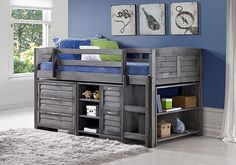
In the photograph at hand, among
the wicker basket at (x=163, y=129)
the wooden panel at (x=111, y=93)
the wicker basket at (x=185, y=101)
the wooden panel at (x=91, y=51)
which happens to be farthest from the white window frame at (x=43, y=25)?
the wicker basket at (x=163, y=129)

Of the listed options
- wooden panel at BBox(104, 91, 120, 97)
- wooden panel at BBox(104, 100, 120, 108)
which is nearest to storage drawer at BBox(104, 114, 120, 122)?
wooden panel at BBox(104, 100, 120, 108)

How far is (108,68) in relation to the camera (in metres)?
5.27

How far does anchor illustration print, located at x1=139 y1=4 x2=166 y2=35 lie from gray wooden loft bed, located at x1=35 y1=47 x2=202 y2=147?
14.8 inches

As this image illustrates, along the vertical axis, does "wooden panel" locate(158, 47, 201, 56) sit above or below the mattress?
above

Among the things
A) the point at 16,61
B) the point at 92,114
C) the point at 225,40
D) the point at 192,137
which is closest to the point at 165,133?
the point at 192,137

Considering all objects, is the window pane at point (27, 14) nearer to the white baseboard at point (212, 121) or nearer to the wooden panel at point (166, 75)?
the wooden panel at point (166, 75)

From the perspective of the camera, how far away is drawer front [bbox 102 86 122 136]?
17.1 ft

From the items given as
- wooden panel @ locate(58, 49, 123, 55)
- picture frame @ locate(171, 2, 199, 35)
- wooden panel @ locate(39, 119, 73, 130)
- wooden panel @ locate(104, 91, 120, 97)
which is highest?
picture frame @ locate(171, 2, 199, 35)

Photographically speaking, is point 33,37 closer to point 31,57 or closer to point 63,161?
point 31,57

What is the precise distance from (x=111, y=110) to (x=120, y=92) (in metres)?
0.24

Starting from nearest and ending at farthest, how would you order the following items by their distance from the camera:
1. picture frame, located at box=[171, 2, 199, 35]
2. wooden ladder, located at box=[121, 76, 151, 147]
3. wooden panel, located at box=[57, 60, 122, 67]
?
wooden ladder, located at box=[121, 76, 151, 147], wooden panel, located at box=[57, 60, 122, 67], picture frame, located at box=[171, 2, 199, 35]

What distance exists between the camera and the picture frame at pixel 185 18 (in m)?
5.74

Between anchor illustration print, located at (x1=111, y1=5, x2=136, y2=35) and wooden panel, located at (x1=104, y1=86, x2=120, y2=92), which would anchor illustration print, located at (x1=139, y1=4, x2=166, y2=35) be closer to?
anchor illustration print, located at (x1=111, y1=5, x2=136, y2=35)

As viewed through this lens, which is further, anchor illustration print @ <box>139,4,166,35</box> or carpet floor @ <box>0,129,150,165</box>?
anchor illustration print @ <box>139,4,166,35</box>
